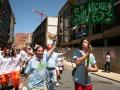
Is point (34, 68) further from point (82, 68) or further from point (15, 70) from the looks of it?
point (15, 70)

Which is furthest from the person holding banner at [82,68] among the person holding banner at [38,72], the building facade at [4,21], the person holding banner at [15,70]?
the building facade at [4,21]

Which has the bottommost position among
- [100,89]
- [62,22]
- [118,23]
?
[100,89]

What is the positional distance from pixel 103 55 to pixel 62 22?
43252 mm

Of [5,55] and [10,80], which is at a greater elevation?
[5,55]

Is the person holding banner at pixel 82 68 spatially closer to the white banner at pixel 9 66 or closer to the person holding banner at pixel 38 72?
the person holding banner at pixel 38 72

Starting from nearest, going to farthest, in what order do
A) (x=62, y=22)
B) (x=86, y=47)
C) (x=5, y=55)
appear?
(x=86, y=47), (x=5, y=55), (x=62, y=22)

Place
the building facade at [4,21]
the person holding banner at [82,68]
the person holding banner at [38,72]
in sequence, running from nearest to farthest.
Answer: the person holding banner at [82,68] < the person holding banner at [38,72] < the building facade at [4,21]

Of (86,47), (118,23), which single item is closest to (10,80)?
(86,47)

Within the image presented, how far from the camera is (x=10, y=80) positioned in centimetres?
1263

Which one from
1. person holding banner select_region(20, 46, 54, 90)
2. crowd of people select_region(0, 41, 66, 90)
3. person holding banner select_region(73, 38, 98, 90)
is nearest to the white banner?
crowd of people select_region(0, 41, 66, 90)

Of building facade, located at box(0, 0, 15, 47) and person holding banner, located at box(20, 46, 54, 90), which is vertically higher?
building facade, located at box(0, 0, 15, 47)

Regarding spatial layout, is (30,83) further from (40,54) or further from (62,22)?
(62,22)

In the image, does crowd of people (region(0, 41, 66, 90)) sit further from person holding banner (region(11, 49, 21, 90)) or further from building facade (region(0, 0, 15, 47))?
building facade (region(0, 0, 15, 47))

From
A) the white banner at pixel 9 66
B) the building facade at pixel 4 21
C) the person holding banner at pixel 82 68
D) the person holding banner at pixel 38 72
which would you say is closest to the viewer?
the person holding banner at pixel 82 68
